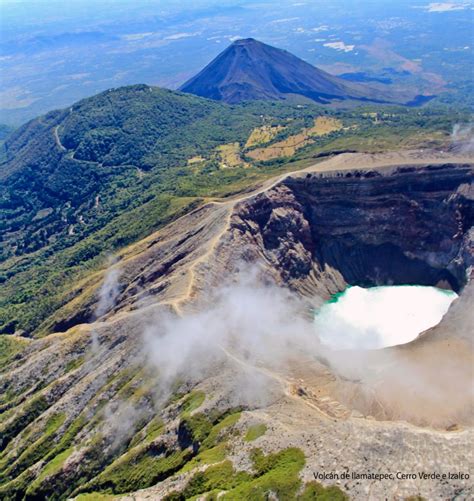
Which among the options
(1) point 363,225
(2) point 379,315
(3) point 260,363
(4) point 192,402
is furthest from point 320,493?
(1) point 363,225

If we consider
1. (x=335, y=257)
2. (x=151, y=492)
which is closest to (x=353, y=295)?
(x=335, y=257)

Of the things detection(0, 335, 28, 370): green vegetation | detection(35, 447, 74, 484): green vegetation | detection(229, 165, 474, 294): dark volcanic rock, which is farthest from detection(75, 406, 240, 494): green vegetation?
detection(229, 165, 474, 294): dark volcanic rock

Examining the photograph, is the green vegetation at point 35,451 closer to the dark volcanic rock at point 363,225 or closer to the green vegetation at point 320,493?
the green vegetation at point 320,493

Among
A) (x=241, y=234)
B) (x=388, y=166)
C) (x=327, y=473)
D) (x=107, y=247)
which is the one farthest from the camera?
(x=107, y=247)

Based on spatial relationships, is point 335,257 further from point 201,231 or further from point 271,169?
point 271,169

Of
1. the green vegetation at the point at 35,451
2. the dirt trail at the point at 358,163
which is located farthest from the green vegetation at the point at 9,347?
the dirt trail at the point at 358,163

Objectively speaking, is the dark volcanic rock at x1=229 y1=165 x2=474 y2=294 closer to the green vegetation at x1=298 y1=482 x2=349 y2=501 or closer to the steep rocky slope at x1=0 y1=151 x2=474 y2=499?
the steep rocky slope at x1=0 y1=151 x2=474 y2=499
